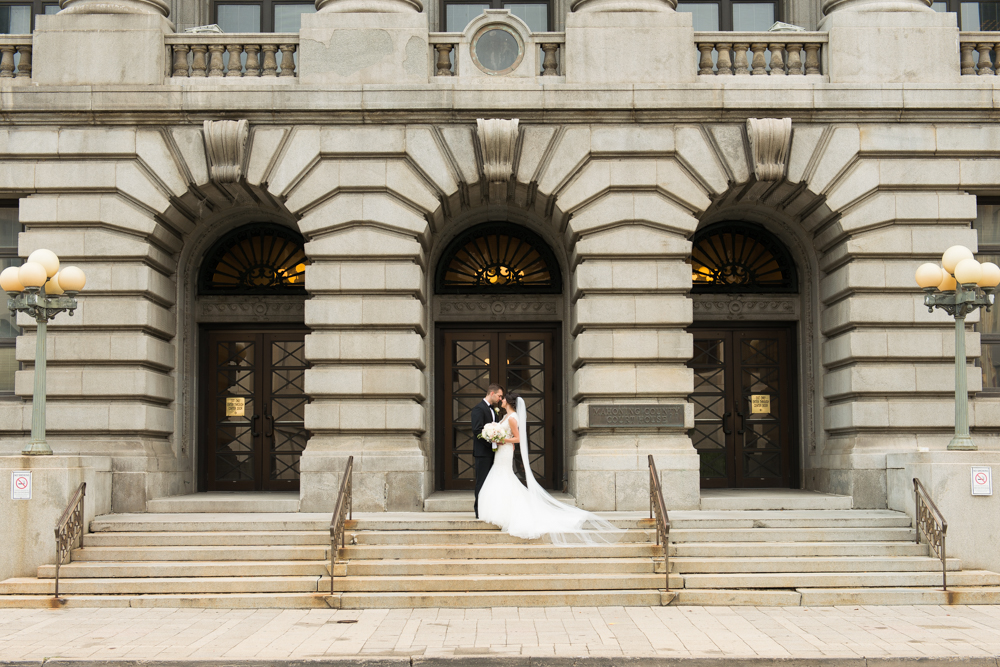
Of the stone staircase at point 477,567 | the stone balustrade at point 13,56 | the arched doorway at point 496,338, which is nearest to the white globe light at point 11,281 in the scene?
the stone staircase at point 477,567

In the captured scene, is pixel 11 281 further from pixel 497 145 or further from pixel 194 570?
pixel 497 145

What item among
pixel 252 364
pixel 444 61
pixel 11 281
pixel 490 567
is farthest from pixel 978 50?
pixel 11 281

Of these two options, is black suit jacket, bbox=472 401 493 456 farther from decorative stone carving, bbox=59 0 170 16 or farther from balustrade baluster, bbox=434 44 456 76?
decorative stone carving, bbox=59 0 170 16

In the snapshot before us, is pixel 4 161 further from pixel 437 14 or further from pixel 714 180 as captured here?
pixel 714 180

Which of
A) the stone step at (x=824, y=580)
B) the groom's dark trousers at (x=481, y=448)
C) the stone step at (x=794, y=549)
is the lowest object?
the stone step at (x=824, y=580)

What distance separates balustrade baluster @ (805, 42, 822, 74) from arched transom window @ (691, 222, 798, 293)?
3283 mm

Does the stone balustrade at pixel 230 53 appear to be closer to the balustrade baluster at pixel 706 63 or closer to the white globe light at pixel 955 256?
the balustrade baluster at pixel 706 63

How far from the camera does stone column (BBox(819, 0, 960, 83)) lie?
55.5ft

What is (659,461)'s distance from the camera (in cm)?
1603

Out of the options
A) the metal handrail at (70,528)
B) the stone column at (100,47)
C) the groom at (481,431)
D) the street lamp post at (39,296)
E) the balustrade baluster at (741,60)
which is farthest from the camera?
the balustrade baluster at (741,60)

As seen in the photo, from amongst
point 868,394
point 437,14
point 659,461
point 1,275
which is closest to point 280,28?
point 437,14

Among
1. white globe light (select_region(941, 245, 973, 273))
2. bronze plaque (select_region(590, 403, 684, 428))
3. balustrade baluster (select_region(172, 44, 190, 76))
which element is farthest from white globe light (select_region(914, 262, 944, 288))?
balustrade baluster (select_region(172, 44, 190, 76))

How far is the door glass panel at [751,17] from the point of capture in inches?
760

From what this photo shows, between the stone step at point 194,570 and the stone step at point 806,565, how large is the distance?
4833mm
